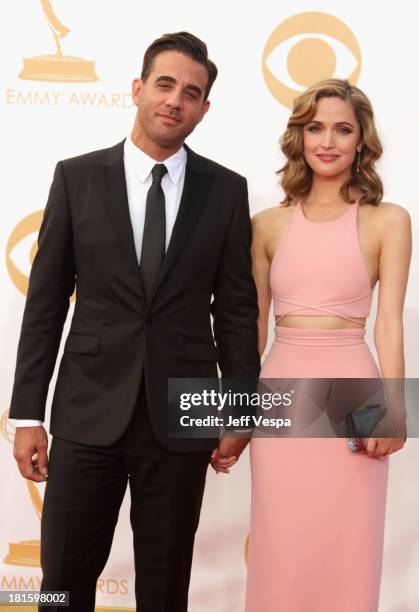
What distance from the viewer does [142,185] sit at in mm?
2326

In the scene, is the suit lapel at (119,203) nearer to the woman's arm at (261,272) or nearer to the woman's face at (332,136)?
the woman's arm at (261,272)

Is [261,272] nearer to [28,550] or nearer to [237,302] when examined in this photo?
[237,302]

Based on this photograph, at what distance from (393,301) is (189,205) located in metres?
0.65

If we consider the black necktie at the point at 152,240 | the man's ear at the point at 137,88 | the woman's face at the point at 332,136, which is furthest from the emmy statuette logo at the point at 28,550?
the woman's face at the point at 332,136

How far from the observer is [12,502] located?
133 inches

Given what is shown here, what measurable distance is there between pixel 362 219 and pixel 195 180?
518 millimetres

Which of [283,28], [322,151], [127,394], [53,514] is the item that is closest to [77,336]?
[127,394]

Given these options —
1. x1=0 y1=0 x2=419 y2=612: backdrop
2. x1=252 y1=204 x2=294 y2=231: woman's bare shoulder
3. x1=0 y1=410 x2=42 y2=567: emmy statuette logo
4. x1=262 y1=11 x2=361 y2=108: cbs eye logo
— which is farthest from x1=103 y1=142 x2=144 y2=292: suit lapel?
x1=0 y1=410 x2=42 y2=567: emmy statuette logo

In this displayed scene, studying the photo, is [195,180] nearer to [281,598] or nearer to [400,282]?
[400,282]

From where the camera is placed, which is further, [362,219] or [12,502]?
[12,502]

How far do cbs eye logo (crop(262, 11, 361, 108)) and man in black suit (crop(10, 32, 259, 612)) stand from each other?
86 cm

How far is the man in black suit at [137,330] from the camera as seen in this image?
223cm

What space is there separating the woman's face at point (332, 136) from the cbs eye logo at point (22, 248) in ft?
4.17

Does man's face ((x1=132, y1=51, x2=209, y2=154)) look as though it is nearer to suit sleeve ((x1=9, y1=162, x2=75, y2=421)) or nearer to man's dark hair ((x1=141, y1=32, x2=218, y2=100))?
man's dark hair ((x1=141, y1=32, x2=218, y2=100))
